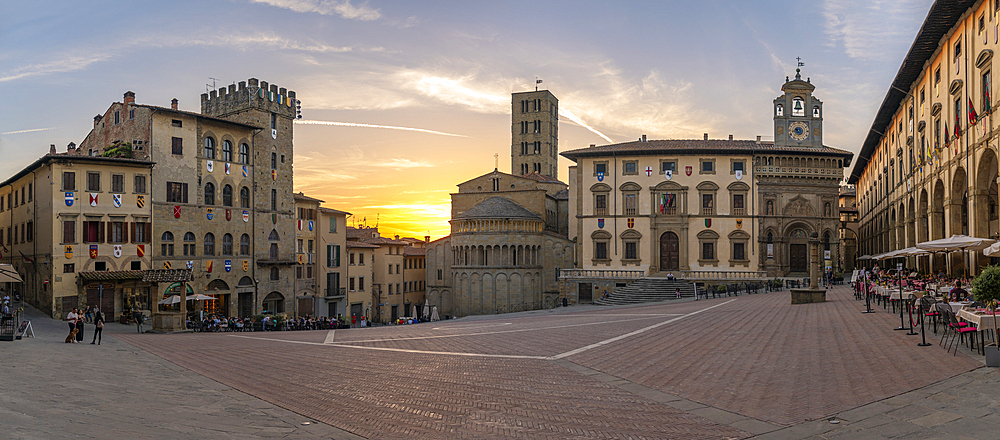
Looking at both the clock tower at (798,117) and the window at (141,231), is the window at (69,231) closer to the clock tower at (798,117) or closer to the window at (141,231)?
the window at (141,231)

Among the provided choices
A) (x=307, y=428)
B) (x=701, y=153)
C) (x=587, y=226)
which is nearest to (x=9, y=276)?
(x=307, y=428)

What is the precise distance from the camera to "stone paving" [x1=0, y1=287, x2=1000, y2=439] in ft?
33.7

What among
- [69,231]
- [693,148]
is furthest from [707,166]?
[69,231]

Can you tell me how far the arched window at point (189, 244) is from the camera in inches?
1921

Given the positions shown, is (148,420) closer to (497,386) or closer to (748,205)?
(497,386)

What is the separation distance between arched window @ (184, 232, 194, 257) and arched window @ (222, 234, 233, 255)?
2714mm

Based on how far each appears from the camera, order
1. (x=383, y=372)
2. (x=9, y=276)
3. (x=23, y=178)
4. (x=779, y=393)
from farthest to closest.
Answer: (x=23, y=178) < (x=9, y=276) < (x=383, y=372) < (x=779, y=393)

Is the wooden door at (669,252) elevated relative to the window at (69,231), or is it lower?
lower

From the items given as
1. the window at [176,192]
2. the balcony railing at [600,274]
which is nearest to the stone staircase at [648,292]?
the balcony railing at [600,274]

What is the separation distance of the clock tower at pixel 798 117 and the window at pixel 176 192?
51672 millimetres

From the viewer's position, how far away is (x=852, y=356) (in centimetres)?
1527

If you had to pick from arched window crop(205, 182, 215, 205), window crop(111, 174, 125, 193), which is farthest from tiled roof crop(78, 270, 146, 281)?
arched window crop(205, 182, 215, 205)

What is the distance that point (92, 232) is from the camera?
4300 cm

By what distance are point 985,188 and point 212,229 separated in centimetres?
4922
